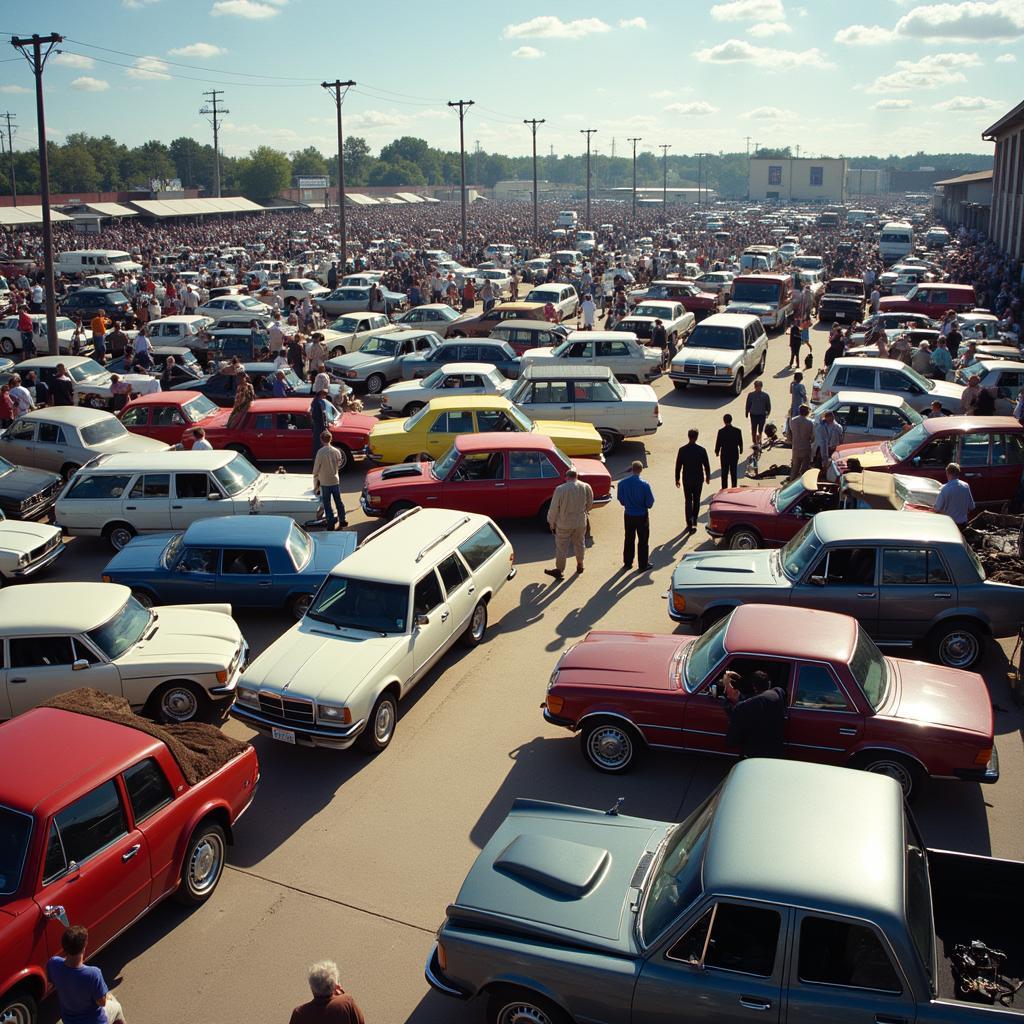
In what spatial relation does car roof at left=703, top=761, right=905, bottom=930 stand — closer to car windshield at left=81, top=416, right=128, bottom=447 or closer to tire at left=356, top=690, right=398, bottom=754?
tire at left=356, top=690, right=398, bottom=754

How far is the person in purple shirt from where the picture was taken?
517 cm

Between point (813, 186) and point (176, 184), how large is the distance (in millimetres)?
96548

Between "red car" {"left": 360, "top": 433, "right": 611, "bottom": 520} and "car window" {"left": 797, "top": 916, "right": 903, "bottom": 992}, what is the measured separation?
9.56m

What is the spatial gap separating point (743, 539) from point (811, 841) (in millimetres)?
7778

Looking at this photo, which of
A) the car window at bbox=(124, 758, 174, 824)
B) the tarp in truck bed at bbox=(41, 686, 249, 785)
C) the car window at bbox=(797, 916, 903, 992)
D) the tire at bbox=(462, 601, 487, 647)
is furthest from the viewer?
the tire at bbox=(462, 601, 487, 647)

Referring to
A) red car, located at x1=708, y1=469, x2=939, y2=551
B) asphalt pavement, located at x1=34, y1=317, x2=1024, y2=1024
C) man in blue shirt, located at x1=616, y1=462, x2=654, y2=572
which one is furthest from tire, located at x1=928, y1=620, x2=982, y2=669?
man in blue shirt, located at x1=616, y1=462, x2=654, y2=572

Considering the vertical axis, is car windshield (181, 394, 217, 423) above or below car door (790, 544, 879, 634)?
above

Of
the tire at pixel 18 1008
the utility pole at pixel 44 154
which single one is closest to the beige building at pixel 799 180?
the utility pole at pixel 44 154

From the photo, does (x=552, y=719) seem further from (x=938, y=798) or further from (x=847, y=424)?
(x=847, y=424)

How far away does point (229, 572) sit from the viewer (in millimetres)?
11297

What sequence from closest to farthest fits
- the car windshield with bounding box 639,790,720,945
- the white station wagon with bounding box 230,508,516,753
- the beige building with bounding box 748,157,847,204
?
the car windshield with bounding box 639,790,720,945
the white station wagon with bounding box 230,508,516,753
the beige building with bounding box 748,157,847,204

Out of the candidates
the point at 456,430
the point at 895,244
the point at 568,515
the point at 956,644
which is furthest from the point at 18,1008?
the point at 895,244

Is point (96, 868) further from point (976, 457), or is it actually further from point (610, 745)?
point (976, 457)

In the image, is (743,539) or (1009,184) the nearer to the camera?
(743,539)
